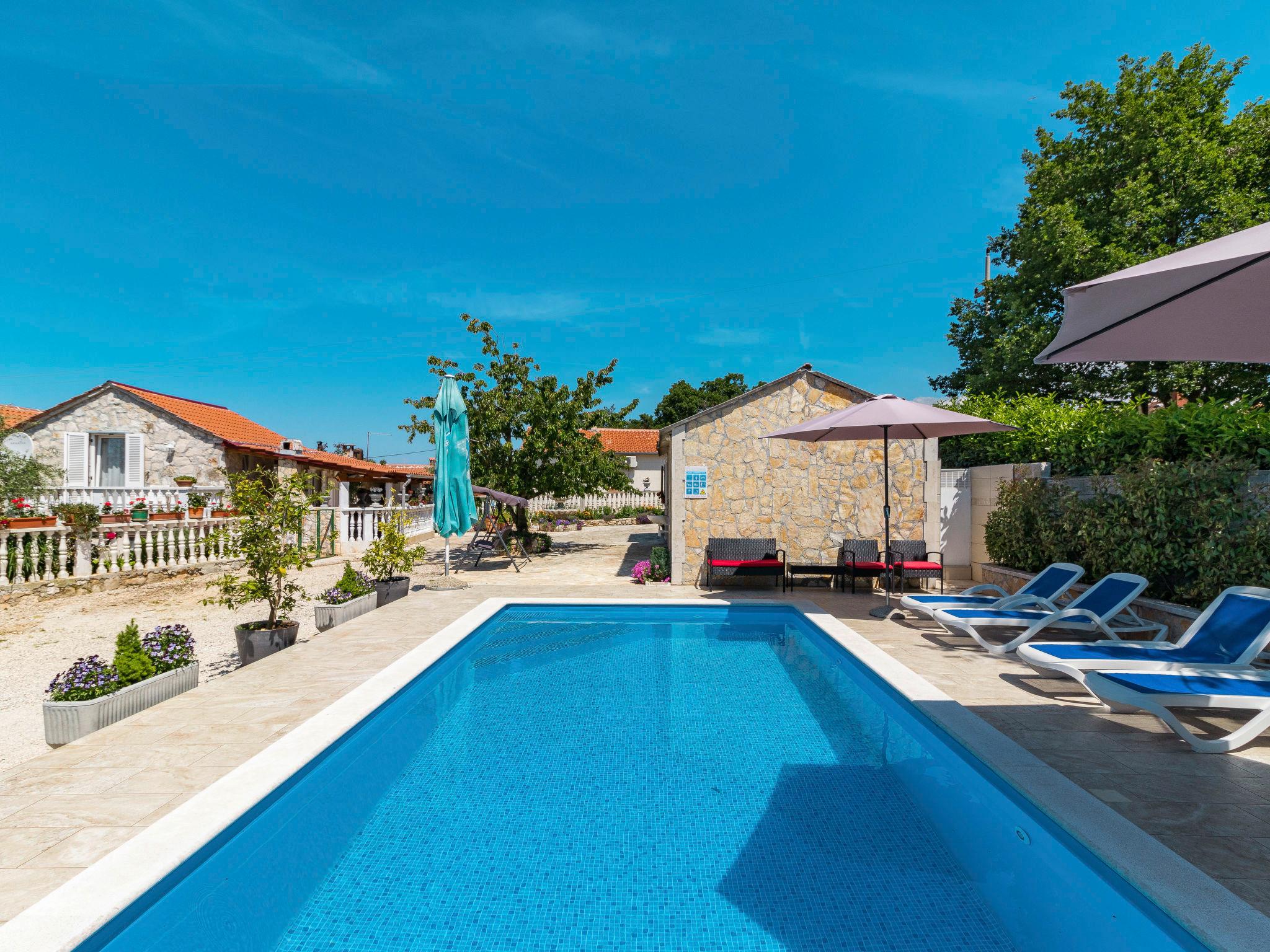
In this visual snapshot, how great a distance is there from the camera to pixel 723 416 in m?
10.9

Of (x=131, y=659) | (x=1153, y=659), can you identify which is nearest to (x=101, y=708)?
(x=131, y=659)

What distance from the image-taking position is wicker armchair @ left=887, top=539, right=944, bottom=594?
367 inches

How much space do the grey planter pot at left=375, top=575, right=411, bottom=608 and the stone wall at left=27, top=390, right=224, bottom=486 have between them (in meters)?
11.8

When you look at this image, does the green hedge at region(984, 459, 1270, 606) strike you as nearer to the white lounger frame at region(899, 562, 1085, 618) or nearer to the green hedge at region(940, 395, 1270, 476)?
the green hedge at region(940, 395, 1270, 476)

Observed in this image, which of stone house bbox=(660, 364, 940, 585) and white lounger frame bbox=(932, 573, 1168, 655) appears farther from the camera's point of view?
stone house bbox=(660, 364, 940, 585)

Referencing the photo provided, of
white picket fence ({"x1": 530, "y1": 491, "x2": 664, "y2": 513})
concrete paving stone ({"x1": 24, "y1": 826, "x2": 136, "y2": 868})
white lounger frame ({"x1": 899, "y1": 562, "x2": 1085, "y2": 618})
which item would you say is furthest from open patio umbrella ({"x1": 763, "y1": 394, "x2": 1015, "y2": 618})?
white picket fence ({"x1": 530, "y1": 491, "x2": 664, "y2": 513})

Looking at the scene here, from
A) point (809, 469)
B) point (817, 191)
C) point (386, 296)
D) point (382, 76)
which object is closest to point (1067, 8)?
point (809, 469)

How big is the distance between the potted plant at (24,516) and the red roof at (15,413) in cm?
525

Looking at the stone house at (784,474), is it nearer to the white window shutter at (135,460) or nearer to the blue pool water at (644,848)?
the blue pool water at (644,848)

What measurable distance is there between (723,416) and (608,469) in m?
7.55

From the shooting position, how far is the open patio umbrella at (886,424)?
296 inches

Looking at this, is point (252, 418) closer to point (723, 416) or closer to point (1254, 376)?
point (723, 416)

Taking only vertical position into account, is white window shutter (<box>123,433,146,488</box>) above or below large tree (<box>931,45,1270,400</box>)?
below

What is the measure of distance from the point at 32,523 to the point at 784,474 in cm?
1357
